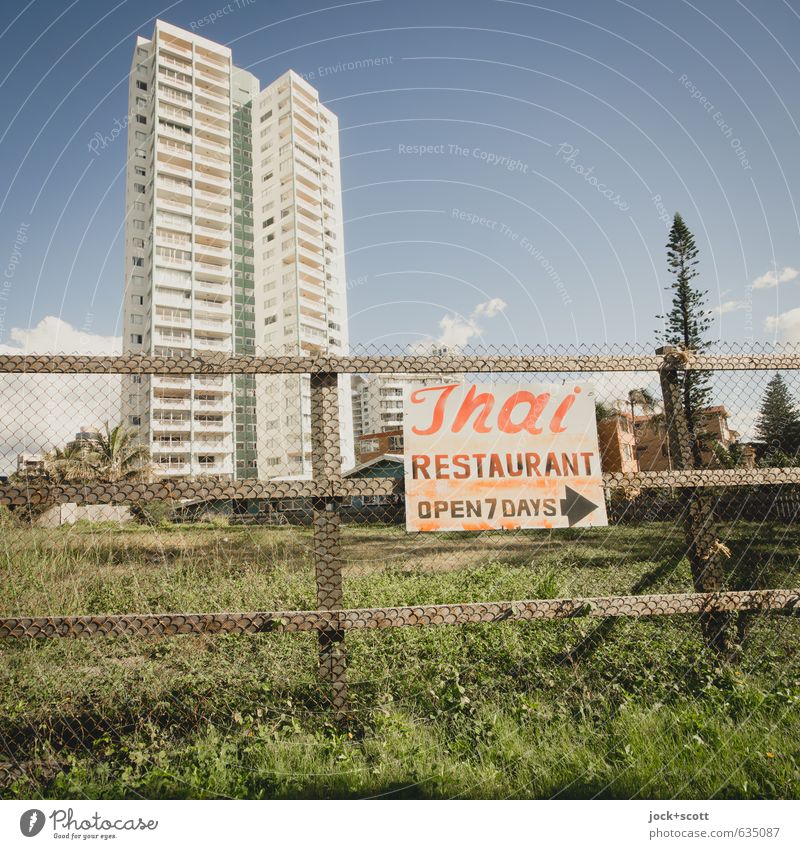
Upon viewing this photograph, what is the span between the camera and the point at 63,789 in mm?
2420

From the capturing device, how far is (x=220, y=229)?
2217 inches

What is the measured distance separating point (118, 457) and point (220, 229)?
3751 centimetres

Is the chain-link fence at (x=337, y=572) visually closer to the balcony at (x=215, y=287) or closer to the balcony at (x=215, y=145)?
the balcony at (x=215, y=287)

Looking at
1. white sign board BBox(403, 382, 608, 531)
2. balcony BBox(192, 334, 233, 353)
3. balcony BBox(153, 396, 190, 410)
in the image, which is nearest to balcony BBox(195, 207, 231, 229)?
balcony BBox(192, 334, 233, 353)

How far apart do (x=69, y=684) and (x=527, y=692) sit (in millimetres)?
3252

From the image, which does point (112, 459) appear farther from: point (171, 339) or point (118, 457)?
point (171, 339)

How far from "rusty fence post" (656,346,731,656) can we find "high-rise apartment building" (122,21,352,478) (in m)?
43.8

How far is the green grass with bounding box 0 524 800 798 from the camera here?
2.39 m

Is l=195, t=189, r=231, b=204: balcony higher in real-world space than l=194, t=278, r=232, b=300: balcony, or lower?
higher

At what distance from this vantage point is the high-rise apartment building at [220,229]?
4959cm

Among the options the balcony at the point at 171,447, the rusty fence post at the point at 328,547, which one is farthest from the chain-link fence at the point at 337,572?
the balcony at the point at 171,447

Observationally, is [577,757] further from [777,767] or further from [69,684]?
[69,684]

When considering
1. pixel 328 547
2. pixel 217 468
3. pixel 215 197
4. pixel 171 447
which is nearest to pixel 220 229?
pixel 215 197

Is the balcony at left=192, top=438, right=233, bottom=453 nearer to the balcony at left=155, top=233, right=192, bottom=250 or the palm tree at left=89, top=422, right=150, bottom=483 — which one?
the palm tree at left=89, top=422, right=150, bottom=483
